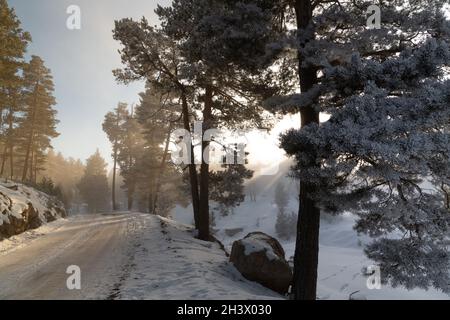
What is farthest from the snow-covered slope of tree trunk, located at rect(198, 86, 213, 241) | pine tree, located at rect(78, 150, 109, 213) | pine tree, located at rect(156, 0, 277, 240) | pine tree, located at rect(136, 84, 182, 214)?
pine tree, located at rect(78, 150, 109, 213)

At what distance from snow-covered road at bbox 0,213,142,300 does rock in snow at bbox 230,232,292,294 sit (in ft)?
12.1

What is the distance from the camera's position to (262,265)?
432 inches

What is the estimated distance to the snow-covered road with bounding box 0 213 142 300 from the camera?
27.1 feet

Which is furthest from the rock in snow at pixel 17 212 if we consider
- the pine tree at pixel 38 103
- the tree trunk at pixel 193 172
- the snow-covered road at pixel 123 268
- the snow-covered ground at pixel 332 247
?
the pine tree at pixel 38 103

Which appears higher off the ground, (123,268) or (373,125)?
(373,125)

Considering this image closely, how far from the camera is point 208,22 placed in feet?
31.9

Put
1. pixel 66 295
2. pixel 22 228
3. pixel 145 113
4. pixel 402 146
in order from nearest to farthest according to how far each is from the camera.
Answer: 1. pixel 402 146
2. pixel 66 295
3. pixel 22 228
4. pixel 145 113

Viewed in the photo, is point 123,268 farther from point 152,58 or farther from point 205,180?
point 152,58

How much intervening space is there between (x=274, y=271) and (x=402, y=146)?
6.07 meters

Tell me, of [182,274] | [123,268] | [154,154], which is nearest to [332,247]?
[154,154]

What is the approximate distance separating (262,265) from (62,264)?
6014 mm

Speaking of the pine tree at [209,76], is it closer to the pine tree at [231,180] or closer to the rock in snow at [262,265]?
the pine tree at [231,180]
